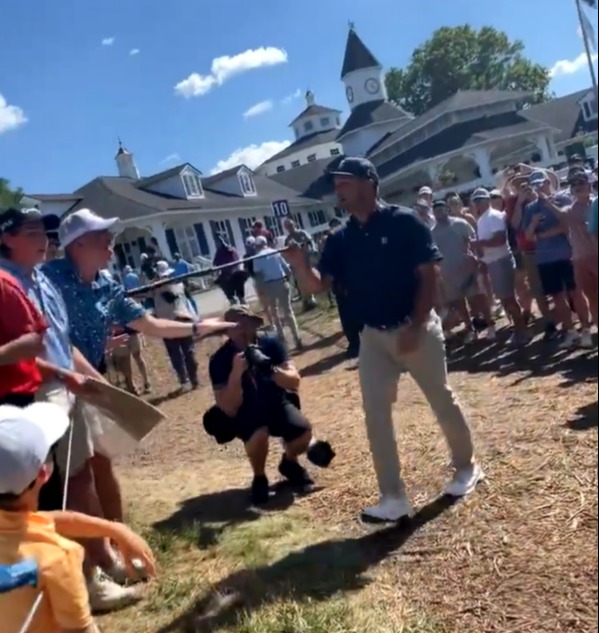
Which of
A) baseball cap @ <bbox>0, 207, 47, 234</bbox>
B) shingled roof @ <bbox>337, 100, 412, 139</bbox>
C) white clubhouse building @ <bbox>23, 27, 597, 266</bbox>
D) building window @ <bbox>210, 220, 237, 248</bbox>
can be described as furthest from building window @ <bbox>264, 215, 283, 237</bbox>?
shingled roof @ <bbox>337, 100, 412, 139</bbox>

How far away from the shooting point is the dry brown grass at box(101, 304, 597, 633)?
3174 millimetres

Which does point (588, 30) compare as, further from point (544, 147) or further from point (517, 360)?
point (517, 360)

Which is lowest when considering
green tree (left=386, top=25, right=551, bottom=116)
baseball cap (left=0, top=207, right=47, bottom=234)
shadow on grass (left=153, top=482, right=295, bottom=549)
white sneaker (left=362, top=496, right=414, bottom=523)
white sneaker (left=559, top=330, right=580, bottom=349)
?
shadow on grass (left=153, top=482, right=295, bottom=549)

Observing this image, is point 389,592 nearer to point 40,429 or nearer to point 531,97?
point 40,429

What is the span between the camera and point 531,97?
2402mm

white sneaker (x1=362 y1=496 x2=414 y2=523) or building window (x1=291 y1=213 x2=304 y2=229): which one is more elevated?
building window (x1=291 y1=213 x2=304 y2=229)

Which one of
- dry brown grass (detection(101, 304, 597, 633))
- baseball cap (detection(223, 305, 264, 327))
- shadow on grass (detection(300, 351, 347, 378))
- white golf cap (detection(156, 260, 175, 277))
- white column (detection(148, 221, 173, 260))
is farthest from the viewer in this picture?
white column (detection(148, 221, 173, 260))

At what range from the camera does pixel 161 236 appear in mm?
16516

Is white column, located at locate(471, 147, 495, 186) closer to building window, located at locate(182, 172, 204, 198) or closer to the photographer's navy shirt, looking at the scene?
the photographer's navy shirt

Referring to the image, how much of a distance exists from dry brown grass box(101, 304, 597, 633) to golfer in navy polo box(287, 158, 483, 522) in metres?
0.27

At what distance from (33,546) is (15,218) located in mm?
1718

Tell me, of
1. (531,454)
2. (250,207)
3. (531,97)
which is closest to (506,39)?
(531,97)

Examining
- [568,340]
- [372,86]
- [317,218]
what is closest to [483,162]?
[372,86]

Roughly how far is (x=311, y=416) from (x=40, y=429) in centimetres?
539
